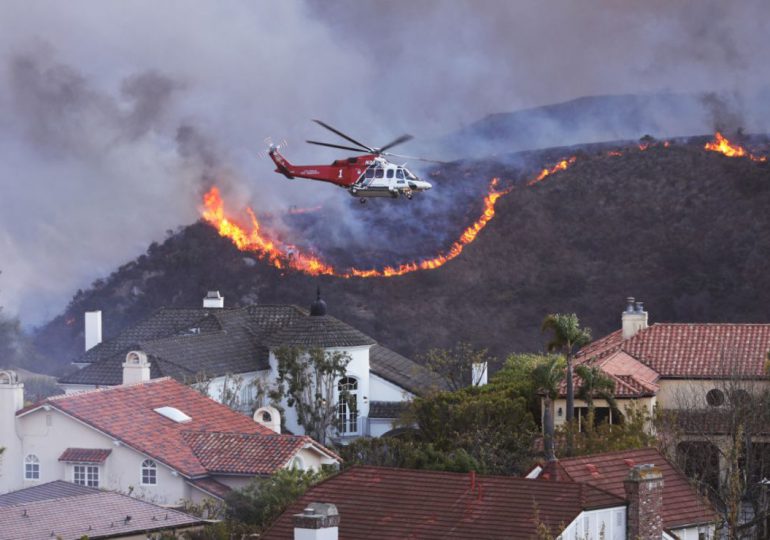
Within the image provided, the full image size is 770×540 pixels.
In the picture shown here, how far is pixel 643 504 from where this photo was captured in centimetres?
4769

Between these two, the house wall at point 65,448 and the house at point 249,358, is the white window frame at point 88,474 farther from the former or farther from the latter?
the house at point 249,358

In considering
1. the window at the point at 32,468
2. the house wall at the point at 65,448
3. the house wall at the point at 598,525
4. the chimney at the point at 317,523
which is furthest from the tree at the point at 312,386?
the chimney at the point at 317,523

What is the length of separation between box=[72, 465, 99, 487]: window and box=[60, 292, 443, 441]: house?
18.0 m

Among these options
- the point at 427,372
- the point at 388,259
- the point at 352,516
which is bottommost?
the point at 352,516

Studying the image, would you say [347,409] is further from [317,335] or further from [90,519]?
[90,519]

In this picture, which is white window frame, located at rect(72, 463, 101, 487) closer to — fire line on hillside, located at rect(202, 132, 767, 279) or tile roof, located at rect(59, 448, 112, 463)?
tile roof, located at rect(59, 448, 112, 463)

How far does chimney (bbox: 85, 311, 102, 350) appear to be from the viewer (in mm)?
107125

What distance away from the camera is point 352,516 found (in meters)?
48.7

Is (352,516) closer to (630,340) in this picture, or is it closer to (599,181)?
(630,340)

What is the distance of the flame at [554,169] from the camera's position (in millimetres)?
151000

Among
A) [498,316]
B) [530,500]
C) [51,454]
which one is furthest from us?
[498,316]

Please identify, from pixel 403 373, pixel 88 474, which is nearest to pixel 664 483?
pixel 88 474

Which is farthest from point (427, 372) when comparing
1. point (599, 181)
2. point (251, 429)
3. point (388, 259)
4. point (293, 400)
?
point (599, 181)

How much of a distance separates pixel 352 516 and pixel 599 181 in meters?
106
